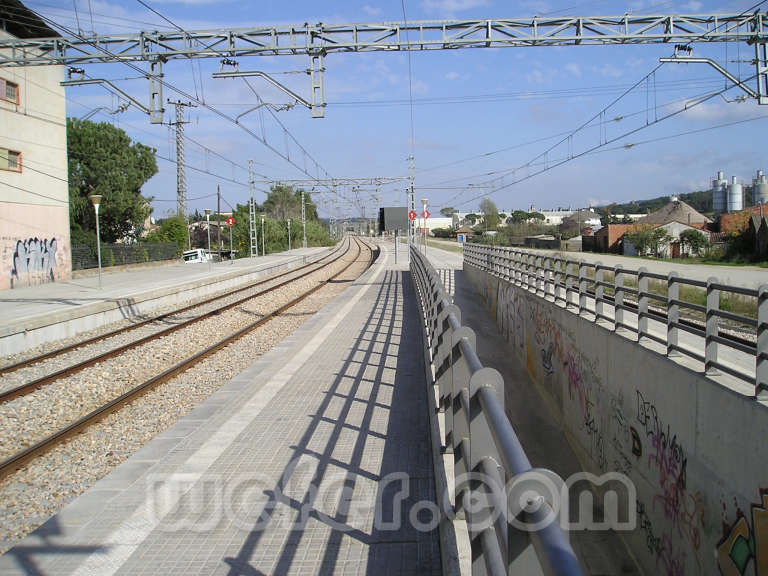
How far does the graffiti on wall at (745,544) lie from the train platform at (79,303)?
14711 millimetres

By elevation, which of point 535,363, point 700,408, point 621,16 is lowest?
point 535,363

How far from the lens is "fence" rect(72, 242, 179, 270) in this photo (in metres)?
33.2

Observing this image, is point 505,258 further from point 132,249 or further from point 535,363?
point 132,249

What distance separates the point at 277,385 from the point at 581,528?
4.46 m

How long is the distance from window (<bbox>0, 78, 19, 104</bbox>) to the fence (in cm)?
853

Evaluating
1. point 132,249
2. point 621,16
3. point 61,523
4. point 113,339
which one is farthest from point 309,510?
point 132,249

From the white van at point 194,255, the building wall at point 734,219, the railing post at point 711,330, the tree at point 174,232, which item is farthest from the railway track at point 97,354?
the white van at point 194,255

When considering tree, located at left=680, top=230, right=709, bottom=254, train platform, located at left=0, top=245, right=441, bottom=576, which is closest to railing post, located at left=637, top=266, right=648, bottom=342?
train platform, located at left=0, top=245, right=441, bottom=576

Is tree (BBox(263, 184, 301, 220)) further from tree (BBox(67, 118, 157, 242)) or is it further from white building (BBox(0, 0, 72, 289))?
white building (BBox(0, 0, 72, 289))

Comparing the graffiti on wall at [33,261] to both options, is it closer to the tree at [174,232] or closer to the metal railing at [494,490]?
the tree at [174,232]

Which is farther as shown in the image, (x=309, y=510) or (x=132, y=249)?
(x=132, y=249)

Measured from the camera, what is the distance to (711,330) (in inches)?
245

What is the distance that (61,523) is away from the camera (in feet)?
16.4

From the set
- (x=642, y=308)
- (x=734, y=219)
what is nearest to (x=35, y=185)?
Result: (x=642, y=308)
